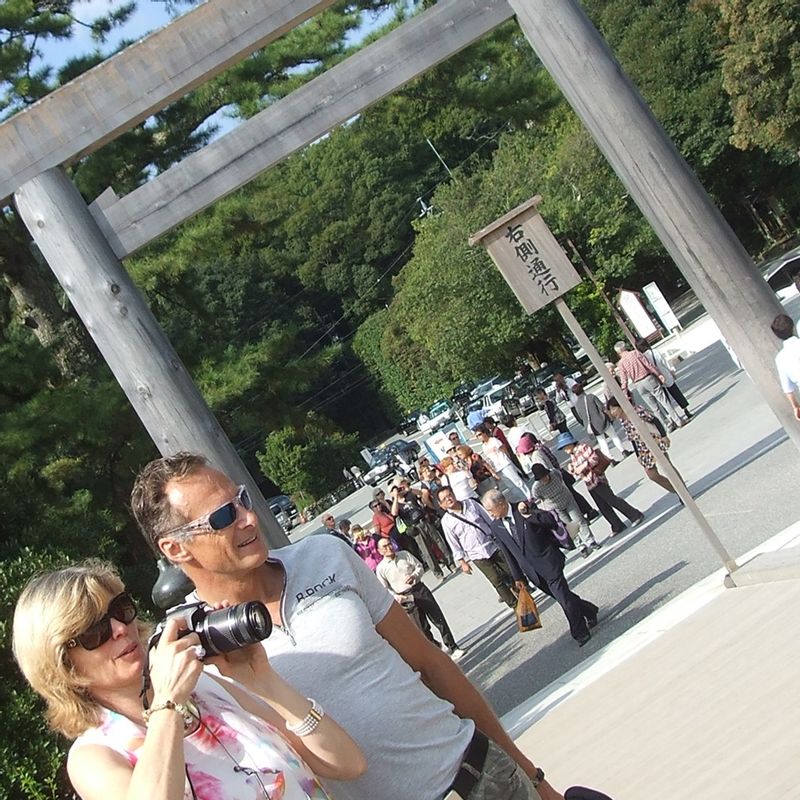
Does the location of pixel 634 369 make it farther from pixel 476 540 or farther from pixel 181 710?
pixel 181 710

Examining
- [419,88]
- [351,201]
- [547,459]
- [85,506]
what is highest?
[351,201]

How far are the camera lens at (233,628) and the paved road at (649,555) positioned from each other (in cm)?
636

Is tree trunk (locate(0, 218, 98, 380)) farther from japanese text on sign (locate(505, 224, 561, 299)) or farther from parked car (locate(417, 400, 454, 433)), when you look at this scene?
parked car (locate(417, 400, 454, 433))

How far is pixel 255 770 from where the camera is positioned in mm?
2488

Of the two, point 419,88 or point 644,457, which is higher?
point 419,88

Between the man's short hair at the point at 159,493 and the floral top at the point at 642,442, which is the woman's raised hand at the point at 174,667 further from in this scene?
the floral top at the point at 642,442

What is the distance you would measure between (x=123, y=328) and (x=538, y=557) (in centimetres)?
505

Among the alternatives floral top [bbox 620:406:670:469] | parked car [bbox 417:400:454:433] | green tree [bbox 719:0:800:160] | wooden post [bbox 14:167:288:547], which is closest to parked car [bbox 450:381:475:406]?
parked car [bbox 417:400:454:433]

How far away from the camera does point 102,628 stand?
2.52 metres

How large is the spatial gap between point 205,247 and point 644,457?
5.42m

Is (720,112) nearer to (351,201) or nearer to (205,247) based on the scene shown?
(351,201)

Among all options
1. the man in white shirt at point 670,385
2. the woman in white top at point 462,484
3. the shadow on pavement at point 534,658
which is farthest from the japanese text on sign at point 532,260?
the man in white shirt at point 670,385

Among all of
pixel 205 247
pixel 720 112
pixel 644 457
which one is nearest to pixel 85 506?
pixel 205 247

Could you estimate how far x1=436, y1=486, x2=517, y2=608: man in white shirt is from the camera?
35.4ft
